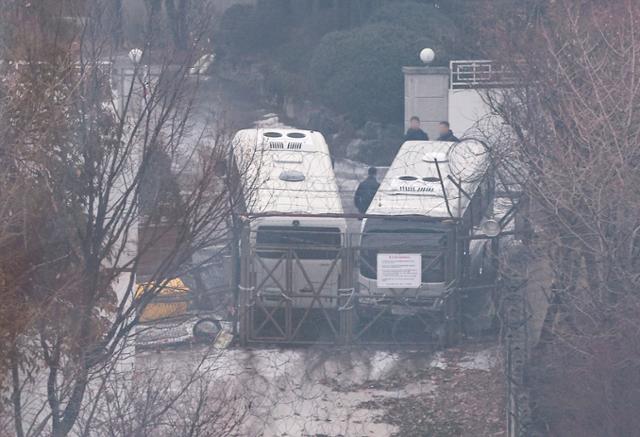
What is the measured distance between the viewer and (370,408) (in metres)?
11.0

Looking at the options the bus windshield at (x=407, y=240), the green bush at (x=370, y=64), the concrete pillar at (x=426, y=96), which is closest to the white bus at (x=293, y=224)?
the bus windshield at (x=407, y=240)

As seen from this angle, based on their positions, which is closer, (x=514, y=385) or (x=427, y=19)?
(x=514, y=385)

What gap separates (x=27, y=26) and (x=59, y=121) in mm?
735

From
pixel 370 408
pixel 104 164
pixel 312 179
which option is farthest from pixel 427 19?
pixel 104 164

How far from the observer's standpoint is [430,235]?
44.5 ft

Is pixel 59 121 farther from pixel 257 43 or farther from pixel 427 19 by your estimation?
pixel 257 43

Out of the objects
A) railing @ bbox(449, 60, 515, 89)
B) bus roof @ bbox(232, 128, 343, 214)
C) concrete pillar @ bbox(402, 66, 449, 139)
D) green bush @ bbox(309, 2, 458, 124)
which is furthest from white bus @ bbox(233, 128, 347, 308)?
green bush @ bbox(309, 2, 458, 124)

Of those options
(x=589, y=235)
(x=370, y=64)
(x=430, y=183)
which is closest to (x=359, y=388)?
(x=589, y=235)

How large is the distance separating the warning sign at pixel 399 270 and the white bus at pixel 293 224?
584 mm

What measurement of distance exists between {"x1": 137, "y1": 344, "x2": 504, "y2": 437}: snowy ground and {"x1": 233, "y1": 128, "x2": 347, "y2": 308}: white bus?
827 millimetres

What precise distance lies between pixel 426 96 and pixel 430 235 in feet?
37.1

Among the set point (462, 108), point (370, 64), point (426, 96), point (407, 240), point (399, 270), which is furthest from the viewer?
point (370, 64)

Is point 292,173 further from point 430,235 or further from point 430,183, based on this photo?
point 430,235

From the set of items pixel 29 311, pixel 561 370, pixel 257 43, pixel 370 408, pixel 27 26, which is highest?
pixel 257 43
